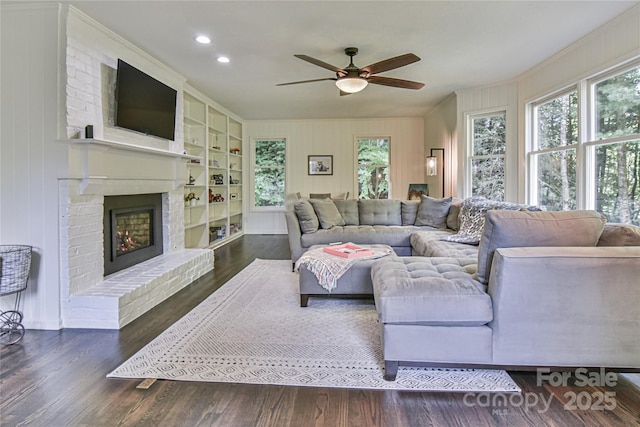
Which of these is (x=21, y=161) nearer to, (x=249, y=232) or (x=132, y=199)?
(x=132, y=199)

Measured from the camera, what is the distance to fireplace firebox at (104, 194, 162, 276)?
3.48 m

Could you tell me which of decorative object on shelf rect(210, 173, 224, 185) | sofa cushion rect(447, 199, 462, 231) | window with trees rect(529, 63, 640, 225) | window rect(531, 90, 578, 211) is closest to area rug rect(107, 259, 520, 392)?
sofa cushion rect(447, 199, 462, 231)

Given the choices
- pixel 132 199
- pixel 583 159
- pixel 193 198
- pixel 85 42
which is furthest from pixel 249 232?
pixel 583 159

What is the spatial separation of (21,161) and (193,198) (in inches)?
118

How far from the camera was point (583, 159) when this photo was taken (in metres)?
3.83

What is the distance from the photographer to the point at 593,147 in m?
3.74

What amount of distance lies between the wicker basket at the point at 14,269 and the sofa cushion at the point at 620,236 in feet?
13.1

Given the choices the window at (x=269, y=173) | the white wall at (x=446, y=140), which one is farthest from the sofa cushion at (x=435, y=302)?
the window at (x=269, y=173)

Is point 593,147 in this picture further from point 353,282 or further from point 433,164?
point 433,164

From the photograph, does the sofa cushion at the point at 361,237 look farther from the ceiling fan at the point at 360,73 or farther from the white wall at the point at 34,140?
the white wall at the point at 34,140

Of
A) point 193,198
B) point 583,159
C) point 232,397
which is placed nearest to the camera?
point 232,397

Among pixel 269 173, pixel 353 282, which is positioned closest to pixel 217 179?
pixel 269 173

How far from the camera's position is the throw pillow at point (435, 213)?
507cm

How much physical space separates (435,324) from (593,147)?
3.10 m
